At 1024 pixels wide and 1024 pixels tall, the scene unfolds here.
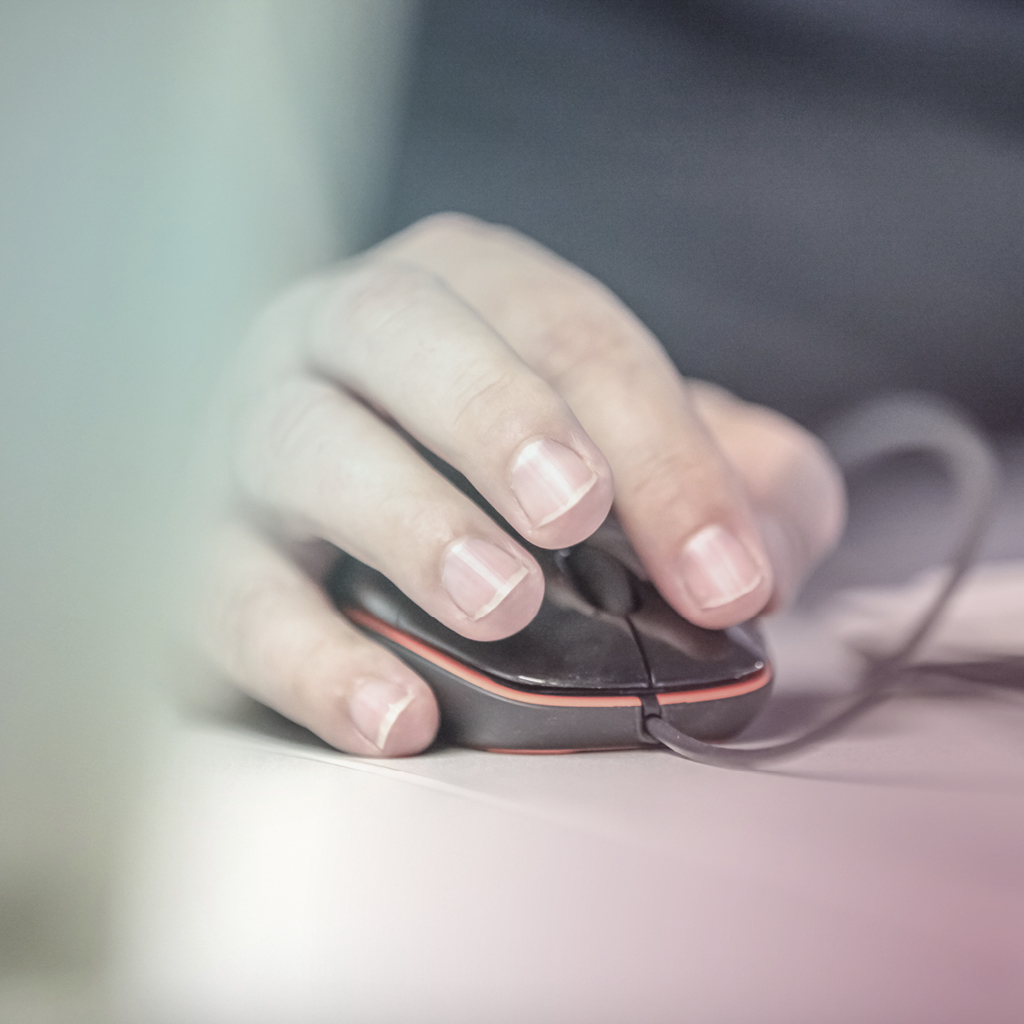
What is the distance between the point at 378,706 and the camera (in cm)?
36

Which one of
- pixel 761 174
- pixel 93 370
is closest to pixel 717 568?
pixel 93 370

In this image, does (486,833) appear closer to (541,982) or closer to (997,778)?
(541,982)

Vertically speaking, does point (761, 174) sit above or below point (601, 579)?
above

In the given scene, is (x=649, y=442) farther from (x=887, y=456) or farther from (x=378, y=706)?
(x=887, y=456)

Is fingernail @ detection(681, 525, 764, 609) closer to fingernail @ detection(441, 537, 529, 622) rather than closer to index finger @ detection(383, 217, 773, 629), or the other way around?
index finger @ detection(383, 217, 773, 629)

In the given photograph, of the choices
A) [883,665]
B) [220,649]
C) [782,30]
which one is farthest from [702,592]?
[782,30]

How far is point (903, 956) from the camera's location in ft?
0.72

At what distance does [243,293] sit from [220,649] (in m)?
0.18

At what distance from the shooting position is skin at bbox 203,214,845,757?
0.38m

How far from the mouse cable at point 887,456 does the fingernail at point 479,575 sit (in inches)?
3.3

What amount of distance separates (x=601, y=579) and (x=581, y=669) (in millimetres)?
65

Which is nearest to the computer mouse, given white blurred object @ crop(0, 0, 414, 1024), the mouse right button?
the mouse right button

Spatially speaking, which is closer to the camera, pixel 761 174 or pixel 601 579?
pixel 601 579

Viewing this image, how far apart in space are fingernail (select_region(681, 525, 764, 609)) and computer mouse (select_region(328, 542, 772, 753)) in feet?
0.06
